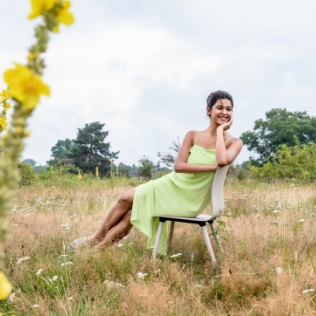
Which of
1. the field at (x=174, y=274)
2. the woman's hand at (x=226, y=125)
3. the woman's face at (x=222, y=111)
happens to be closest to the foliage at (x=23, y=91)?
the field at (x=174, y=274)

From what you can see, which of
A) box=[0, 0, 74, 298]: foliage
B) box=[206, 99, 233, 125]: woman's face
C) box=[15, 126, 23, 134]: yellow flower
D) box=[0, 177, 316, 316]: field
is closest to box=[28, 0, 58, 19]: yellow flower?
box=[0, 0, 74, 298]: foliage

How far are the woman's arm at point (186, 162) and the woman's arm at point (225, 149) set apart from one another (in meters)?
0.15

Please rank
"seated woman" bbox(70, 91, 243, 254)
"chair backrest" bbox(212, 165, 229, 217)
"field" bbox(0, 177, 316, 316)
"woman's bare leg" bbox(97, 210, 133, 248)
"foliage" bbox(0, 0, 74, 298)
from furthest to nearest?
"woman's bare leg" bbox(97, 210, 133, 248), "seated woman" bbox(70, 91, 243, 254), "chair backrest" bbox(212, 165, 229, 217), "field" bbox(0, 177, 316, 316), "foliage" bbox(0, 0, 74, 298)

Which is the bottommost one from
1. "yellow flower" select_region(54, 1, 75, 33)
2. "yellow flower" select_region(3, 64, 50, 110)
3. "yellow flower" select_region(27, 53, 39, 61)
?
"yellow flower" select_region(3, 64, 50, 110)

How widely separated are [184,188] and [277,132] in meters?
42.2

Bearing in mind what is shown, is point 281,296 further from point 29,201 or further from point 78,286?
point 29,201

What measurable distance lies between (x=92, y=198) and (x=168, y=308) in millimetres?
5521

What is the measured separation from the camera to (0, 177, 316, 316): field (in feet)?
9.70

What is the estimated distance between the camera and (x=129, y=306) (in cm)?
292

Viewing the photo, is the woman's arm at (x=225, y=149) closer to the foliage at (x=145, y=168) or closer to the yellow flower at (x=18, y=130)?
the yellow flower at (x=18, y=130)

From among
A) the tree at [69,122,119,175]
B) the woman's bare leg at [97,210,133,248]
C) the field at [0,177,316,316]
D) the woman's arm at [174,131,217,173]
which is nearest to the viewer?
the field at [0,177,316,316]

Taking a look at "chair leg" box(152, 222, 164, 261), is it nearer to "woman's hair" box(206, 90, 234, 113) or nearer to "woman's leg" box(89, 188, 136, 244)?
"woman's leg" box(89, 188, 136, 244)

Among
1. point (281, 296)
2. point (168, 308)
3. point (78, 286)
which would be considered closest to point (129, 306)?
point (168, 308)

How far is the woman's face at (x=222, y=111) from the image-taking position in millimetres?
4273
